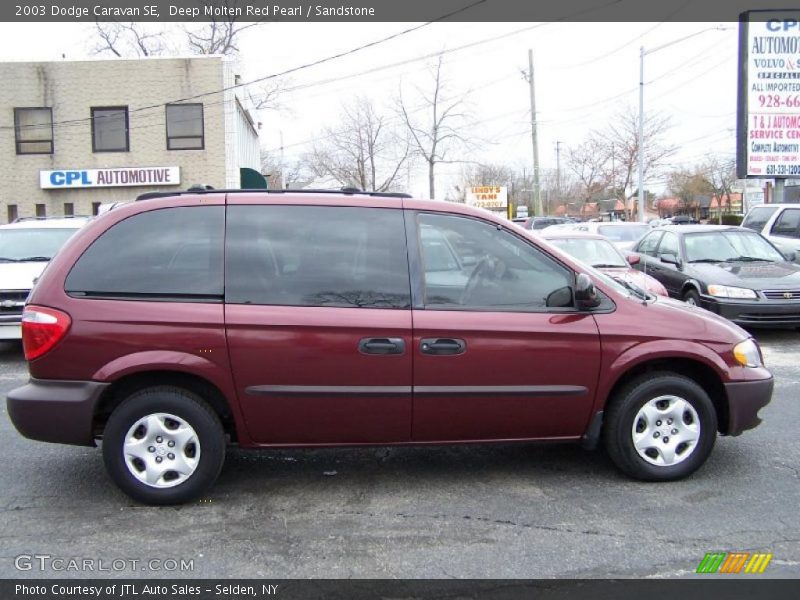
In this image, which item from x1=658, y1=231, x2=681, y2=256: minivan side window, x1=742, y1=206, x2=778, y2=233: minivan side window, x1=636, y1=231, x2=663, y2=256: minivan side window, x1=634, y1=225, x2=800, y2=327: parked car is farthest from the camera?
x1=742, y1=206, x2=778, y2=233: minivan side window

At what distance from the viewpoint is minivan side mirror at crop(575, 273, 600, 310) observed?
13.6 ft

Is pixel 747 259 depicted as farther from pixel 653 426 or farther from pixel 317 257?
pixel 317 257

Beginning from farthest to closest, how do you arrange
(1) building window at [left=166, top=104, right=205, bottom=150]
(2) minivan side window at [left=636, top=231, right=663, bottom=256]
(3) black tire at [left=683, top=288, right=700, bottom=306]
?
1. (1) building window at [left=166, top=104, right=205, bottom=150]
2. (2) minivan side window at [left=636, top=231, right=663, bottom=256]
3. (3) black tire at [left=683, top=288, right=700, bottom=306]

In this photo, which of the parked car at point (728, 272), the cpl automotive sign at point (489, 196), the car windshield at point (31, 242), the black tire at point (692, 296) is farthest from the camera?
the cpl automotive sign at point (489, 196)

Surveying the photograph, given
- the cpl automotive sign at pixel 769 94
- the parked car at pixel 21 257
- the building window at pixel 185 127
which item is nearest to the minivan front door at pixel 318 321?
the parked car at pixel 21 257

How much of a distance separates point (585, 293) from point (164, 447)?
102 inches

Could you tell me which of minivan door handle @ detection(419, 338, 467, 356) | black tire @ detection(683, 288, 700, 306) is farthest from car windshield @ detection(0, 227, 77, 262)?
black tire @ detection(683, 288, 700, 306)

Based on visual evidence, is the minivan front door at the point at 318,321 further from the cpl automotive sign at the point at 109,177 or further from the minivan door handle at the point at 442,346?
the cpl automotive sign at the point at 109,177

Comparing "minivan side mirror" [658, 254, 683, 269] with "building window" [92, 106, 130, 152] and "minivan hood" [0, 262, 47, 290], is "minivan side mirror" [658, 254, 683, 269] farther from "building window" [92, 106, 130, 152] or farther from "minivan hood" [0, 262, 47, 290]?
"building window" [92, 106, 130, 152]

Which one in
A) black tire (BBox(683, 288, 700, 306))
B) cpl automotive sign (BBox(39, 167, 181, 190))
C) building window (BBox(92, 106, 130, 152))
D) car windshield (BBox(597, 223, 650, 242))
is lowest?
black tire (BBox(683, 288, 700, 306))

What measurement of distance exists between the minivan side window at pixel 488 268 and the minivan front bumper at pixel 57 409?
80.2 inches

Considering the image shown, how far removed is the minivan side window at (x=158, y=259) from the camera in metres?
4.08

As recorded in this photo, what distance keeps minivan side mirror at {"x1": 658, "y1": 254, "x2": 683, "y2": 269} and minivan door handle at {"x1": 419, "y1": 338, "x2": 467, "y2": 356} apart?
7.32 m
